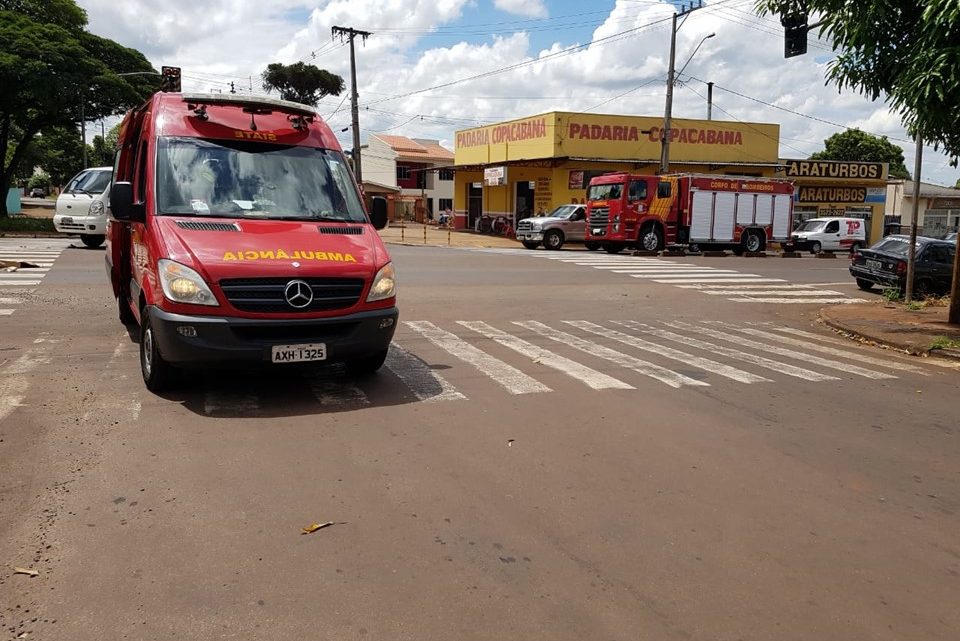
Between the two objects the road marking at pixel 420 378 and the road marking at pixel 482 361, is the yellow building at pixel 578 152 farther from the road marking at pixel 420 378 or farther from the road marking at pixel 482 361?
the road marking at pixel 420 378

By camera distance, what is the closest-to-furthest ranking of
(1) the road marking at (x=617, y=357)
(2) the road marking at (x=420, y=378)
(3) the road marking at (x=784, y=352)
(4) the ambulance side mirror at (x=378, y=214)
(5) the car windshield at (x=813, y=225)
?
(2) the road marking at (x=420, y=378), (4) the ambulance side mirror at (x=378, y=214), (1) the road marking at (x=617, y=357), (3) the road marking at (x=784, y=352), (5) the car windshield at (x=813, y=225)

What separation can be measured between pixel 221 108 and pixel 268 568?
5.27 metres

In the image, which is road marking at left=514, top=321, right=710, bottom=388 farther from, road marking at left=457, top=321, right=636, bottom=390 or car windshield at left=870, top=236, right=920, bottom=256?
car windshield at left=870, top=236, right=920, bottom=256

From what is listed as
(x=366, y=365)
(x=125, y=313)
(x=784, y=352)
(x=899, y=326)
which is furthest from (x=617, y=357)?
(x=899, y=326)

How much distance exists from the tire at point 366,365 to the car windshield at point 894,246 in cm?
1548

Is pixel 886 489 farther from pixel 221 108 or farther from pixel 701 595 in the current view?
pixel 221 108

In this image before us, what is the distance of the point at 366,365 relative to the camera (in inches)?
288

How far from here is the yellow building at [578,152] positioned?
37.7 meters

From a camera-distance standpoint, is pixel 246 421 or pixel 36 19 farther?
pixel 36 19

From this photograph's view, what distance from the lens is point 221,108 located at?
7.46m

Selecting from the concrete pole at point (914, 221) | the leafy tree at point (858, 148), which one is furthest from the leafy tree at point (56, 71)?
the leafy tree at point (858, 148)

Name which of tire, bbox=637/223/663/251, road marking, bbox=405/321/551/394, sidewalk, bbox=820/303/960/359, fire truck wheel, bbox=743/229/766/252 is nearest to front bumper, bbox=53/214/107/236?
road marking, bbox=405/321/551/394

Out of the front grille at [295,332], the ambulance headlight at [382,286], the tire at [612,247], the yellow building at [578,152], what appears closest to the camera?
the front grille at [295,332]

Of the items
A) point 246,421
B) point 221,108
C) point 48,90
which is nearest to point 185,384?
point 246,421
